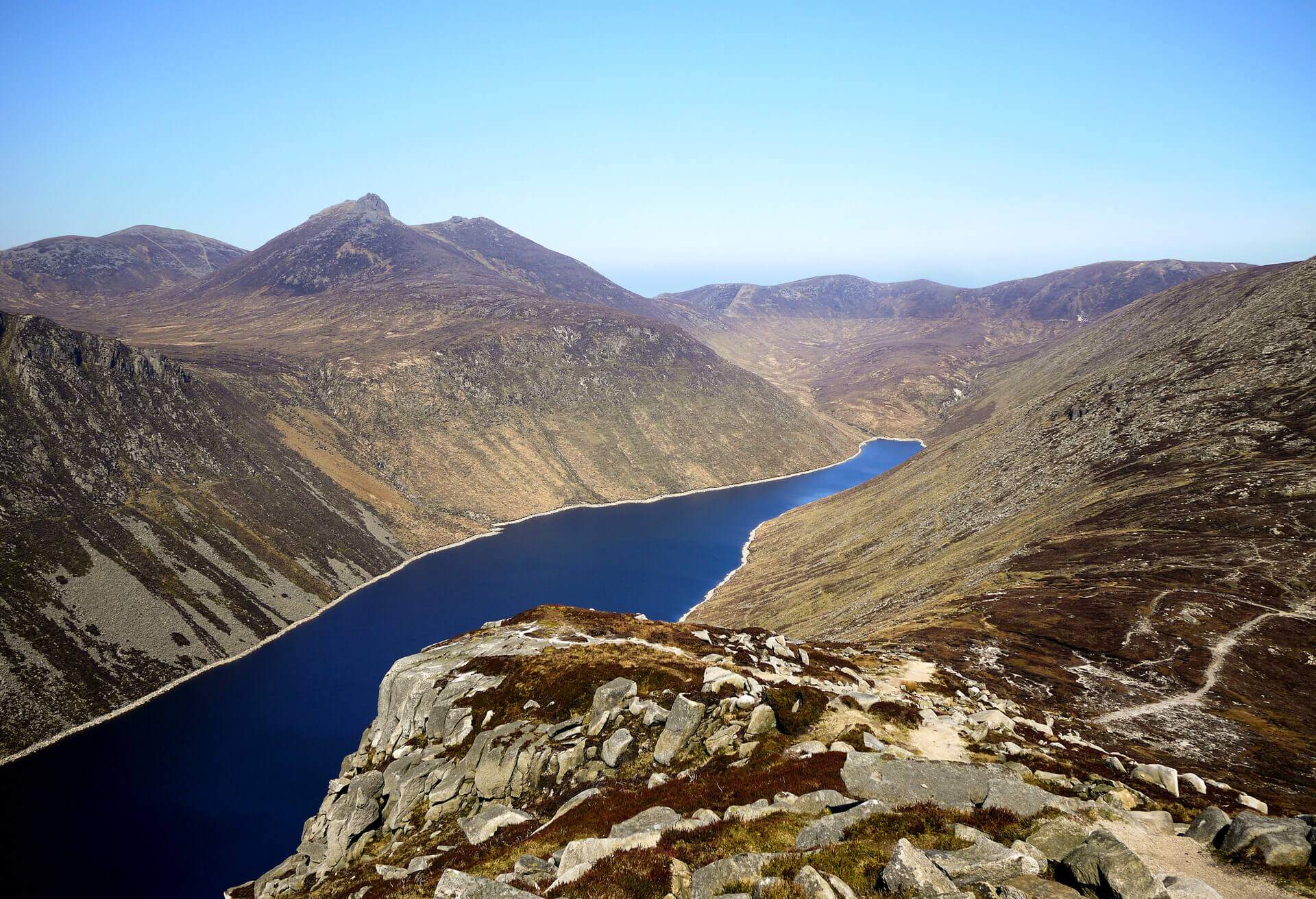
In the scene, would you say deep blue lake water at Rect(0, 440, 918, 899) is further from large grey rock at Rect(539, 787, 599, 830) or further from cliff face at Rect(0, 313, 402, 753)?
large grey rock at Rect(539, 787, 599, 830)

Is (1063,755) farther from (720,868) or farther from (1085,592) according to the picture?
(1085,592)

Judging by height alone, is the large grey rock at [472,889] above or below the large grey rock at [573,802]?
above

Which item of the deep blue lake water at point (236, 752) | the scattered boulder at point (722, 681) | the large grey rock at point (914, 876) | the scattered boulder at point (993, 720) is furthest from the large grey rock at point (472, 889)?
the deep blue lake water at point (236, 752)

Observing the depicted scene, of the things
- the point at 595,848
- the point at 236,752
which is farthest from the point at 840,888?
the point at 236,752

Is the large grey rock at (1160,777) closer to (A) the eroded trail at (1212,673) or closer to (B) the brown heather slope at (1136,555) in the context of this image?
(B) the brown heather slope at (1136,555)

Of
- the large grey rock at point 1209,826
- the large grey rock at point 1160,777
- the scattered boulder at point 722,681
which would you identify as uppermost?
the large grey rock at point 1209,826
